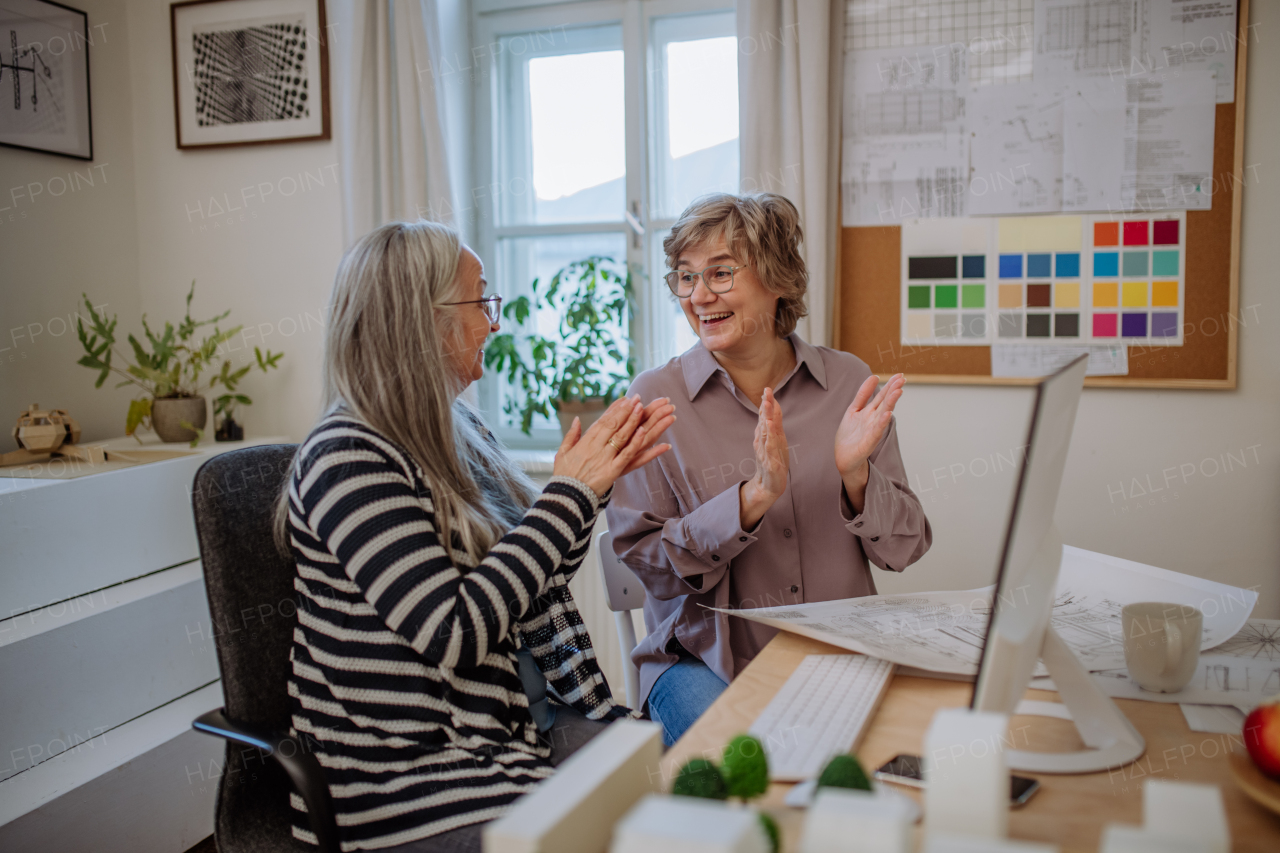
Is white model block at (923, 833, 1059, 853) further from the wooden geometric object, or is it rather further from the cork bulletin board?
the wooden geometric object

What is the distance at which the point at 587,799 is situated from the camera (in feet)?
2.09

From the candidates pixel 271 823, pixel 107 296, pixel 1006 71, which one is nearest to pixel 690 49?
pixel 1006 71

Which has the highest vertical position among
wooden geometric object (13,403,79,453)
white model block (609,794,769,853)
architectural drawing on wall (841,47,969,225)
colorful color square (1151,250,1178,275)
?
architectural drawing on wall (841,47,969,225)

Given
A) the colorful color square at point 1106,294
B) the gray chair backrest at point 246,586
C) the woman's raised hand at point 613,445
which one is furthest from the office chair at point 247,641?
the colorful color square at point 1106,294

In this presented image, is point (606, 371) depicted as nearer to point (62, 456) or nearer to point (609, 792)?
point (62, 456)

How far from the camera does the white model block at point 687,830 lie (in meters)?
0.52

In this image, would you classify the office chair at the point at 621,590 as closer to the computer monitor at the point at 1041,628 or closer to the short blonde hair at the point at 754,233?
the short blonde hair at the point at 754,233

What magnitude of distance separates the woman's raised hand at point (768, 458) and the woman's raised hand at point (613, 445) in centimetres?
15

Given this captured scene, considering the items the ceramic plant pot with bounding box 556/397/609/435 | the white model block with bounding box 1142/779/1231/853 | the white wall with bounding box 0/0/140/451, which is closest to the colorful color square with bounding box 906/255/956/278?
the ceramic plant pot with bounding box 556/397/609/435

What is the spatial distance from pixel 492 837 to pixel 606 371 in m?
2.22

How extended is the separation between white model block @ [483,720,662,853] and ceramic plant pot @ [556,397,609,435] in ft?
6.30

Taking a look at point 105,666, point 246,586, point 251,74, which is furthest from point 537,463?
point 251,74

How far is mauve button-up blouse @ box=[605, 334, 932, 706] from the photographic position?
153 cm

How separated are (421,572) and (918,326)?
1774mm
